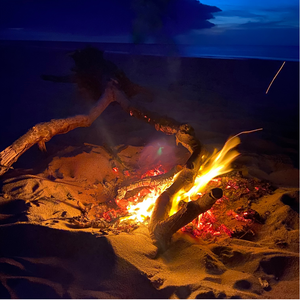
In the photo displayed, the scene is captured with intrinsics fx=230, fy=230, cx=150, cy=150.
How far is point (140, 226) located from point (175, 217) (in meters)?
0.68

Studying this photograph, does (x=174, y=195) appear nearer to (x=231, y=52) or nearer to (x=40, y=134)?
(x=40, y=134)

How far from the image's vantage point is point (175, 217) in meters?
2.39

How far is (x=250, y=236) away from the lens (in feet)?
9.62

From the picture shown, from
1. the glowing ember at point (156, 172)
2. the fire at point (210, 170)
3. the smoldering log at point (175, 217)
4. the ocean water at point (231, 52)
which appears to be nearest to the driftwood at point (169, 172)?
the smoldering log at point (175, 217)

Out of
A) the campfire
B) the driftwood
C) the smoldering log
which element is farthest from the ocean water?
the smoldering log

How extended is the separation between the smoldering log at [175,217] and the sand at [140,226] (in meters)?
0.12

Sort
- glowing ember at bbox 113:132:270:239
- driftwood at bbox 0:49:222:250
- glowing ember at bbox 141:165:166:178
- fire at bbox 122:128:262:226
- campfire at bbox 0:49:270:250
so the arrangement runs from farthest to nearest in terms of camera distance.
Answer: glowing ember at bbox 141:165:166:178
fire at bbox 122:128:262:226
glowing ember at bbox 113:132:270:239
campfire at bbox 0:49:270:250
driftwood at bbox 0:49:222:250

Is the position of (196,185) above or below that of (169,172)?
below

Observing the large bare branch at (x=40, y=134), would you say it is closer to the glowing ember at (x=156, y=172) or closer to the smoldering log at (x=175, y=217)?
the glowing ember at (x=156, y=172)

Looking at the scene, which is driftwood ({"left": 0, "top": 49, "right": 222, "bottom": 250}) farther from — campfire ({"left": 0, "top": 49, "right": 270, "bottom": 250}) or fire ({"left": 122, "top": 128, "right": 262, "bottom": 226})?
fire ({"left": 122, "top": 128, "right": 262, "bottom": 226})

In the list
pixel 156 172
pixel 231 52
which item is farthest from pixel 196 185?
pixel 231 52

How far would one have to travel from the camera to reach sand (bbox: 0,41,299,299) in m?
1.96

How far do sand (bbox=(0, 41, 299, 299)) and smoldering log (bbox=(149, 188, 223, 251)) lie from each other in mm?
121

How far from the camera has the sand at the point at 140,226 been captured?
196cm
